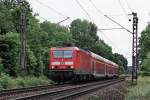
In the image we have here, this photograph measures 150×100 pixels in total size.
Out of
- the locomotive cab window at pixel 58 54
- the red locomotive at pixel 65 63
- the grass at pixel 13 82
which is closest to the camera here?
the grass at pixel 13 82

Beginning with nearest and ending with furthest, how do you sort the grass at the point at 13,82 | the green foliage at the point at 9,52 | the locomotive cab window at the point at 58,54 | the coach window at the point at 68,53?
the grass at the point at 13,82, the coach window at the point at 68,53, the locomotive cab window at the point at 58,54, the green foliage at the point at 9,52

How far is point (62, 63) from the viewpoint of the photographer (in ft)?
128

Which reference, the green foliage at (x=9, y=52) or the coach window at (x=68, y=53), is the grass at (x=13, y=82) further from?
the green foliage at (x=9, y=52)

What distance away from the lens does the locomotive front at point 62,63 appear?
38594 millimetres

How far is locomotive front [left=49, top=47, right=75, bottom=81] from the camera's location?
3859 cm

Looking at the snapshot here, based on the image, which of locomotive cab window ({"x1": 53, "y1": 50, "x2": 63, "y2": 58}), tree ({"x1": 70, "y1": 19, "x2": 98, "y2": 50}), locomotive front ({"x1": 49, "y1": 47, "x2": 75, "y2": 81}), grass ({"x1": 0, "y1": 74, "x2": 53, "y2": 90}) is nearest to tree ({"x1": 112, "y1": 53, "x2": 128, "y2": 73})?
tree ({"x1": 70, "y1": 19, "x2": 98, "y2": 50})

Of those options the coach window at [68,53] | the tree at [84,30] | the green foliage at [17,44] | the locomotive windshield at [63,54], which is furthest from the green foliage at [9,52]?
the tree at [84,30]

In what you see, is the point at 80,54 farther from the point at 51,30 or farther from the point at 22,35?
the point at 51,30

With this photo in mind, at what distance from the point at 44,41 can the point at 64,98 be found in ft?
145

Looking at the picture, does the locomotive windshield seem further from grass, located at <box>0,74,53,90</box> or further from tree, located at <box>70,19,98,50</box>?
tree, located at <box>70,19,98,50</box>

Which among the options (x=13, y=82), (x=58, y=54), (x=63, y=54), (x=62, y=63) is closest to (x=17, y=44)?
(x=58, y=54)

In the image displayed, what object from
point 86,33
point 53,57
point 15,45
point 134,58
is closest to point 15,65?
point 15,45

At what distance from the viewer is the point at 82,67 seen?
41.0 meters

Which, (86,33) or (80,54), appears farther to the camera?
(86,33)
